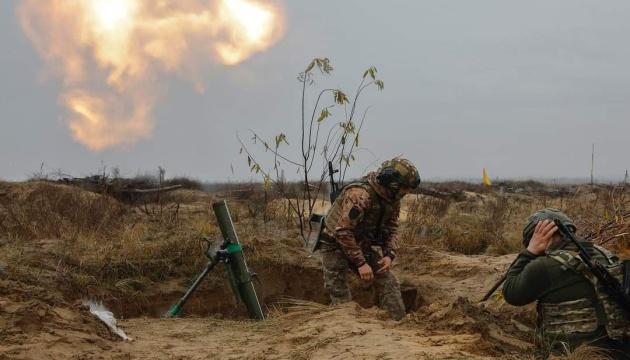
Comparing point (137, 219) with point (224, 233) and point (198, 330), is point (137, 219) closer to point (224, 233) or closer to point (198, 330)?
point (224, 233)

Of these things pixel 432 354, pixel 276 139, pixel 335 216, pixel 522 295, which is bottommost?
pixel 432 354

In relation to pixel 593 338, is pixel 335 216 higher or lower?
higher

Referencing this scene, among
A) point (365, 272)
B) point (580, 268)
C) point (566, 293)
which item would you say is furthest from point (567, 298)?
point (365, 272)

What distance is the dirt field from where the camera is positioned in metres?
4.80

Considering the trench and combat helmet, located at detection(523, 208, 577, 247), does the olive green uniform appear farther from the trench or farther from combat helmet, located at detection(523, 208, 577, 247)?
the trench

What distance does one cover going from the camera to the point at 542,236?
4.26m

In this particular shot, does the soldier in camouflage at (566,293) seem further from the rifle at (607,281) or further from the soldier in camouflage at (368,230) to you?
the soldier in camouflage at (368,230)

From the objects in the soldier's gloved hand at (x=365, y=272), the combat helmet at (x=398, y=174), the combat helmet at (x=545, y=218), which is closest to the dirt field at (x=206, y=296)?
the soldier's gloved hand at (x=365, y=272)

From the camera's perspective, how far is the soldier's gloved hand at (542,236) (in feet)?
13.9

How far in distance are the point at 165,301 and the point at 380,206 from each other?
333 cm

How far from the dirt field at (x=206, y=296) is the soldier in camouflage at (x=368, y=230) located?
1.79 ft

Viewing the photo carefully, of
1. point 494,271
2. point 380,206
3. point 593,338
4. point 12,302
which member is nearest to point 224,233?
point 380,206

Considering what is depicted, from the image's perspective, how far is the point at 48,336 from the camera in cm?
495

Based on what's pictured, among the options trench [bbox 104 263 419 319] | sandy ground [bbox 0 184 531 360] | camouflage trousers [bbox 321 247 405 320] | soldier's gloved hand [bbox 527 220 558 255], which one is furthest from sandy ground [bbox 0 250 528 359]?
trench [bbox 104 263 419 319]
